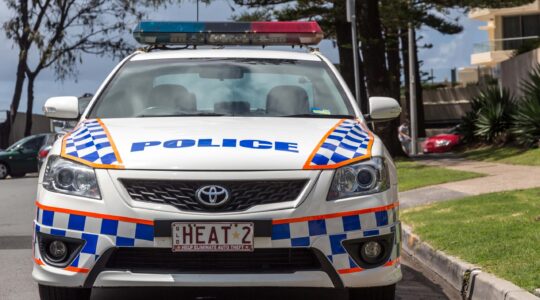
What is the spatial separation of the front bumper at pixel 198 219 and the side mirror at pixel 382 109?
157 cm

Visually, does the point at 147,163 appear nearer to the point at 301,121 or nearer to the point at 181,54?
the point at 301,121

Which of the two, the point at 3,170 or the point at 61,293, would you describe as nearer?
the point at 61,293

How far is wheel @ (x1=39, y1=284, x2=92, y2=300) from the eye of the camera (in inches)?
212

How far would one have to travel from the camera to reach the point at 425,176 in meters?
17.7

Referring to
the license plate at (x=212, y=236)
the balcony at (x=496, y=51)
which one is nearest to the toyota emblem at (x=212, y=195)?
the license plate at (x=212, y=236)

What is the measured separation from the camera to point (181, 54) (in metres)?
7.10

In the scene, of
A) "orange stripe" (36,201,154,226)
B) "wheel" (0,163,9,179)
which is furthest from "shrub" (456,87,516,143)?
"orange stripe" (36,201,154,226)

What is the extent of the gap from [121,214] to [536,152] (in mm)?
16833

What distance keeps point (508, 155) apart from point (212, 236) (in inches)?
692

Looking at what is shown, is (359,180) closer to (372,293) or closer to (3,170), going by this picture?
(372,293)

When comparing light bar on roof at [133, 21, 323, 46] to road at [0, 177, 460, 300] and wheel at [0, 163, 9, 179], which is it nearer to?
road at [0, 177, 460, 300]

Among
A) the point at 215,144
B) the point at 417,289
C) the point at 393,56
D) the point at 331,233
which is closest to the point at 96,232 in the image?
the point at 215,144

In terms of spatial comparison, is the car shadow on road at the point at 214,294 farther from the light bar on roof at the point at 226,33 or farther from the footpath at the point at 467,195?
the light bar on roof at the point at 226,33

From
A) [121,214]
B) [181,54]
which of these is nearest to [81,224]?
[121,214]
